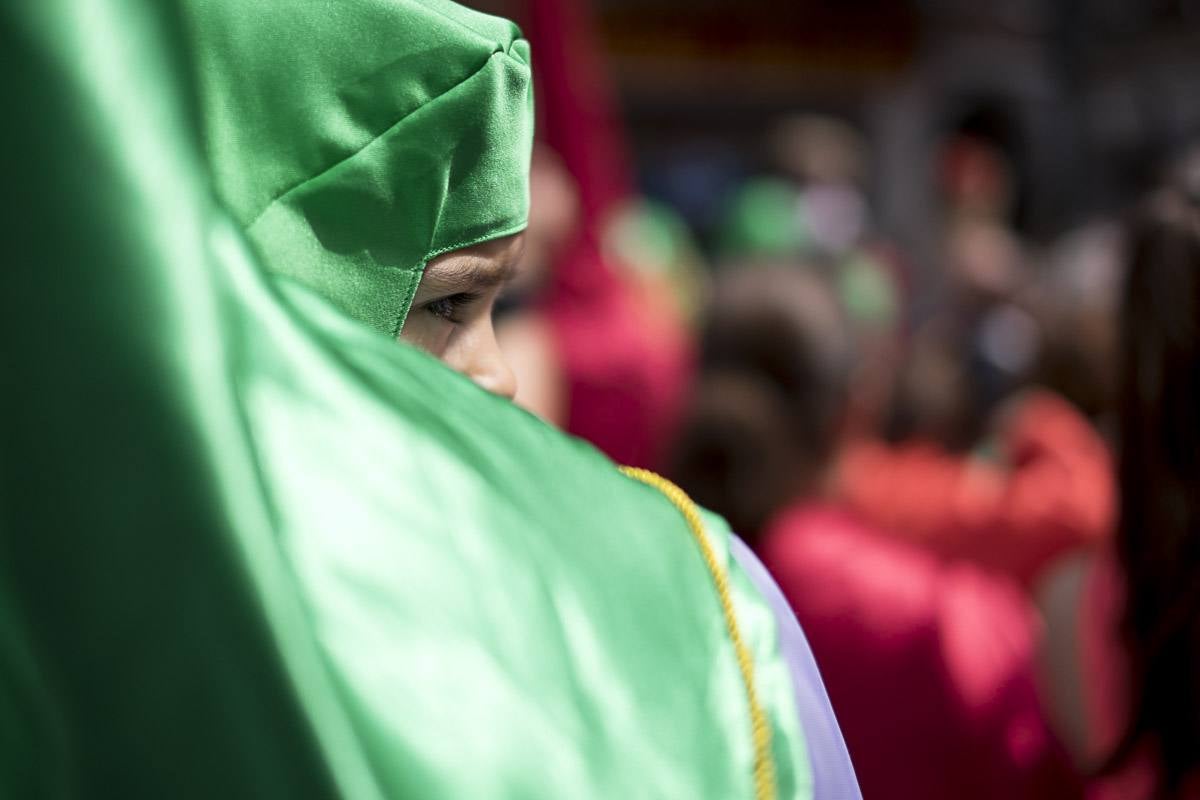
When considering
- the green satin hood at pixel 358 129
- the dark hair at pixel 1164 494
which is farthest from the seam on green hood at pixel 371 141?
the dark hair at pixel 1164 494

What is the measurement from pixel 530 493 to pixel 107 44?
22 cm

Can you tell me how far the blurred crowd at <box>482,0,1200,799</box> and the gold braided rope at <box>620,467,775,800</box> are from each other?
2.73 feet

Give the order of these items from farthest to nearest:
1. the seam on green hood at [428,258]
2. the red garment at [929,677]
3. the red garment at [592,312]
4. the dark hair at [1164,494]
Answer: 1. the red garment at [592,312]
2. the red garment at [929,677]
3. the dark hair at [1164,494]
4. the seam on green hood at [428,258]

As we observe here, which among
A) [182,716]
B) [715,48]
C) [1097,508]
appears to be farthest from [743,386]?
[715,48]

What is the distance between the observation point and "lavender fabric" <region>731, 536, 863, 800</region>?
0.59 metres

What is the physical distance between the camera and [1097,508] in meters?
1.81

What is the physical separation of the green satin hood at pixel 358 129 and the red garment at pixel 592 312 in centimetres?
162

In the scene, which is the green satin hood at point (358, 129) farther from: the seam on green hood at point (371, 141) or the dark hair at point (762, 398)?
the dark hair at point (762, 398)

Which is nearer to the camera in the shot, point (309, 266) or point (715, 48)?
point (309, 266)

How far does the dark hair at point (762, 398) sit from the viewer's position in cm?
174

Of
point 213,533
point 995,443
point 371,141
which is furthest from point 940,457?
point 213,533

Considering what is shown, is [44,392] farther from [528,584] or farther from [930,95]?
[930,95]

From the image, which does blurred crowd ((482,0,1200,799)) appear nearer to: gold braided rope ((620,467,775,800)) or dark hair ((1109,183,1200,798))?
dark hair ((1109,183,1200,798))

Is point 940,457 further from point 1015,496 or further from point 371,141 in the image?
point 371,141
